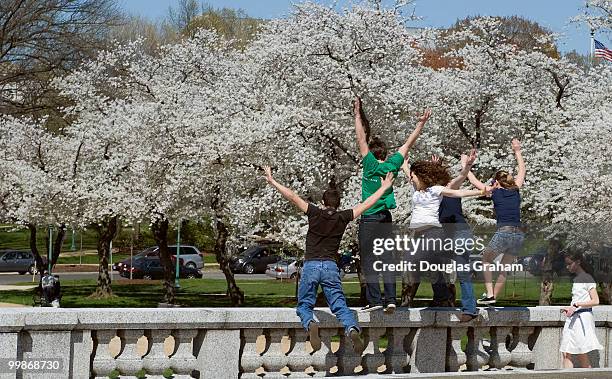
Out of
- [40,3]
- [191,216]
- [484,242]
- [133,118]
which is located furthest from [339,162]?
[484,242]

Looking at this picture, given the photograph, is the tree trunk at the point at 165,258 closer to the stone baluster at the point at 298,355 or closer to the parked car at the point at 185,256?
the stone baluster at the point at 298,355

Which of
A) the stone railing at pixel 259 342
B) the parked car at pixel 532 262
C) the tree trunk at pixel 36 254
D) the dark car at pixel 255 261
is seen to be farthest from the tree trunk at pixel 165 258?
the dark car at pixel 255 261

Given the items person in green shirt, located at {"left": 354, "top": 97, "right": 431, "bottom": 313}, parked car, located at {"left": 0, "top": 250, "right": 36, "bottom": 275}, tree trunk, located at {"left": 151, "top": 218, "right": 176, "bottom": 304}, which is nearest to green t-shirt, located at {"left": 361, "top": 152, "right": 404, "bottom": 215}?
person in green shirt, located at {"left": 354, "top": 97, "right": 431, "bottom": 313}

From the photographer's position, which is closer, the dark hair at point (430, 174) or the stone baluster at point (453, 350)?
the dark hair at point (430, 174)

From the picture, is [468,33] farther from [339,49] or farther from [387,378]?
[387,378]

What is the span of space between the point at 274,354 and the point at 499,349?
270cm

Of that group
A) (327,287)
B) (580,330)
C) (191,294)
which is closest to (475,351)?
(580,330)

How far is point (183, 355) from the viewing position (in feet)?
31.7

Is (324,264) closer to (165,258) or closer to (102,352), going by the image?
(102,352)

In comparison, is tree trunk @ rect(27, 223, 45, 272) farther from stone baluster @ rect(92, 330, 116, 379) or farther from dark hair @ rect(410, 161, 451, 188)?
dark hair @ rect(410, 161, 451, 188)

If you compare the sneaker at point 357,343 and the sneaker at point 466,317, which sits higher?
the sneaker at point 466,317

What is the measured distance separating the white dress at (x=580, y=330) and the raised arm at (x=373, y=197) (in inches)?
104

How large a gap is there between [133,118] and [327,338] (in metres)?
19.0

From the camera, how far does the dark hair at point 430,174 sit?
10.4 metres
